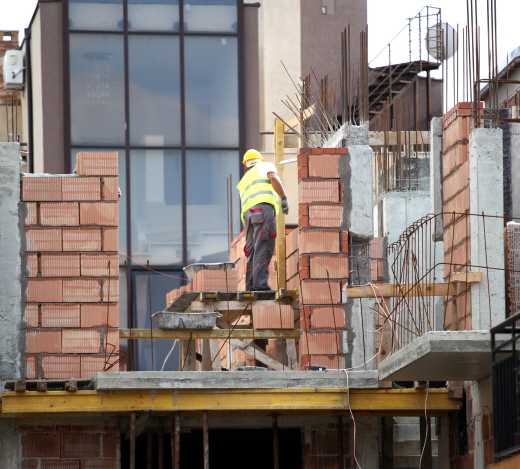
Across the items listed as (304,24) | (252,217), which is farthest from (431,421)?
(304,24)

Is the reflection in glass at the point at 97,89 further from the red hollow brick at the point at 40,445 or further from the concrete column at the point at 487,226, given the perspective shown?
the concrete column at the point at 487,226

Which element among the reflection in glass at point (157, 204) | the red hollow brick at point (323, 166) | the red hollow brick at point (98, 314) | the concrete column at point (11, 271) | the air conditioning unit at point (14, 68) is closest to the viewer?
the concrete column at point (11, 271)

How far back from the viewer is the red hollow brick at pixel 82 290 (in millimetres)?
13164

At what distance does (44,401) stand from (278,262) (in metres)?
4.29

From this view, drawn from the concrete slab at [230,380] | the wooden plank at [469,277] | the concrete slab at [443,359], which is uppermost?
the wooden plank at [469,277]

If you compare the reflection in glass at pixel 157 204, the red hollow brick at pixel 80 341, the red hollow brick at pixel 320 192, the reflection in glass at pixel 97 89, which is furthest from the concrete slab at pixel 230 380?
the reflection in glass at pixel 97 89

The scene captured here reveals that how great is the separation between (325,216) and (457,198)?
1588 millimetres

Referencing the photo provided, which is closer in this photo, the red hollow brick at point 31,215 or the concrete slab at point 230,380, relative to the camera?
the concrete slab at point 230,380

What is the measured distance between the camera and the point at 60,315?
43.1ft

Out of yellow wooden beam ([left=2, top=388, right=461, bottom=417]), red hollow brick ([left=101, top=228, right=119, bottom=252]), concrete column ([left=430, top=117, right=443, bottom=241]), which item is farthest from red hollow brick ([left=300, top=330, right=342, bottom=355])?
red hollow brick ([left=101, top=228, right=119, bottom=252])

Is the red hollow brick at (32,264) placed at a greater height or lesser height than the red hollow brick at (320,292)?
greater

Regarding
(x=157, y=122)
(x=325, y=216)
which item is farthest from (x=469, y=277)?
(x=157, y=122)

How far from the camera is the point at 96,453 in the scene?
12.9m

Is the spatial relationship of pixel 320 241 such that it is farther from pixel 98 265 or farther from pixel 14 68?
pixel 14 68
